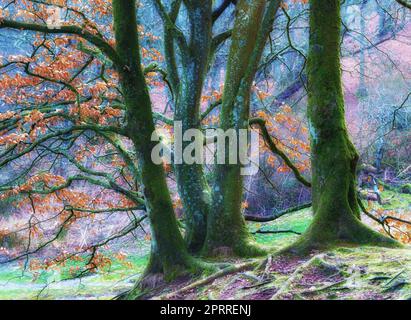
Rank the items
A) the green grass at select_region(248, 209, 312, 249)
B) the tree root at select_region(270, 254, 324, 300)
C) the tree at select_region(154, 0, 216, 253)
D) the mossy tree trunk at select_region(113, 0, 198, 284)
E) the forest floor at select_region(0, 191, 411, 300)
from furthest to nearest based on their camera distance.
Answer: the green grass at select_region(248, 209, 312, 249)
the tree at select_region(154, 0, 216, 253)
the mossy tree trunk at select_region(113, 0, 198, 284)
the tree root at select_region(270, 254, 324, 300)
the forest floor at select_region(0, 191, 411, 300)

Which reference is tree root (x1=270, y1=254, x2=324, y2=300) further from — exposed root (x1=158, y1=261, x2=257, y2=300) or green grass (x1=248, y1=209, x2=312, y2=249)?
green grass (x1=248, y1=209, x2=312, y2=249)

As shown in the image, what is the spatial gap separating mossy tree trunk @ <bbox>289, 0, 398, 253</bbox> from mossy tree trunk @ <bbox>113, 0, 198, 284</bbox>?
5.65 feet

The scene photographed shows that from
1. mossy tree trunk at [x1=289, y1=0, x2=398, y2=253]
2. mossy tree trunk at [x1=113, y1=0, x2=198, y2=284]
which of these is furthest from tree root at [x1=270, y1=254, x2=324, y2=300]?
mossy tree trunk at [x1=113, y1=0, x2=198, y2=284]

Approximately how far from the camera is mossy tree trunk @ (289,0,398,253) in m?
5.42

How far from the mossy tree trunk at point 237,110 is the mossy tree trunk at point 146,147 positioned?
0.52m

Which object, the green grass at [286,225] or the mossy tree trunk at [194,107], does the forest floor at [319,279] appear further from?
the green grass at [286,225]

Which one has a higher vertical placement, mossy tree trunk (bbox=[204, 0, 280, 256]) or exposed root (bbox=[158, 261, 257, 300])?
mossy tree trunk (bbox=[204, 0, 280, 256])

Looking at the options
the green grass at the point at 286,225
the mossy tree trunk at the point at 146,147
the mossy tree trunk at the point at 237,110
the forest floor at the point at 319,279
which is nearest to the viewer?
the forest floor at the point at 319,279

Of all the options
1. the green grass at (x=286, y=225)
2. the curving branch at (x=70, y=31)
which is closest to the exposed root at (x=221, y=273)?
the curving branch at (x=70, y=31)

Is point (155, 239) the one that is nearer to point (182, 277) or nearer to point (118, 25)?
point (182, 277)

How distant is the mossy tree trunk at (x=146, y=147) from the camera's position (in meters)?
6.18

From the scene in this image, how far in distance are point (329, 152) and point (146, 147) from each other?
7.95ft
